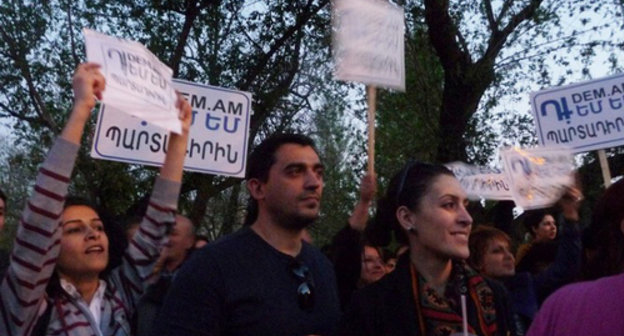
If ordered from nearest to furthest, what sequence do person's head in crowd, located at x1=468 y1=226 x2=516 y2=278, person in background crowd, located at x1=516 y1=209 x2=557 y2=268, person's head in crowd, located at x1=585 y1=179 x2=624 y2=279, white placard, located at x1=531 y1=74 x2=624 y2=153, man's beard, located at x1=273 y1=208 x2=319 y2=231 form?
person's head in crowd, located at x1=585 y1=179 x2=624 y2=279, man's beard, located at x1=273 y1=208 x2=319 y2=231, person's head in crowd, located at x1=468 y1=226 x2=516 y2=278, white placard, located at x1=531 y1=74 x2=624 y2=153, person in background crowd, located at x1=516 y1=209 x2=557 y2=268

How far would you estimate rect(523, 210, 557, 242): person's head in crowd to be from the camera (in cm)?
652

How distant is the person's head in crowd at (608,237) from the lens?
2406mm

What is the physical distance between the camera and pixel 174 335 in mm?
2938

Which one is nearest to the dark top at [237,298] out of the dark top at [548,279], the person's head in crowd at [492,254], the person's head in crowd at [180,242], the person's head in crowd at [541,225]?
the person's head in crowd at [180,242]

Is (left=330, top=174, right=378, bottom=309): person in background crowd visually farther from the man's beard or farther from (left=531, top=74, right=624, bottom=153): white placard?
(left=531, top=74, right=624, bottom=153): white placard

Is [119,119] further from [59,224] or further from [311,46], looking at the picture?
[311,46]

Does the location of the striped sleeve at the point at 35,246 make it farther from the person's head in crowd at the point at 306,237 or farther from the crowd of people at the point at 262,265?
the person's head in crowd at the point at 306,237

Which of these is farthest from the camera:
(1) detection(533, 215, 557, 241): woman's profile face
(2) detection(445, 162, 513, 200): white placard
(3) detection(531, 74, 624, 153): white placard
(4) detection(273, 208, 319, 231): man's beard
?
(2) detection(445, 162, 513, 200): white placard

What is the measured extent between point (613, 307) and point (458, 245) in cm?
95

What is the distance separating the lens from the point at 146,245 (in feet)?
10.9

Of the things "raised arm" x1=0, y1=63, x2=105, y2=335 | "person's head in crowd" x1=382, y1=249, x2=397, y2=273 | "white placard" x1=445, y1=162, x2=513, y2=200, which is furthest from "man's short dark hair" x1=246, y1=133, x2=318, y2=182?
"white placard" x1=445, y1=162, x2=513, y2=200

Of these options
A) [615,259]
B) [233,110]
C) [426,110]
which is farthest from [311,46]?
[615,259]

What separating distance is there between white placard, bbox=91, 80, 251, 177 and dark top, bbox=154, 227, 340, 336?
2.51 metres

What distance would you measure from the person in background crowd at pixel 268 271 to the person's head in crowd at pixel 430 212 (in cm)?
33
